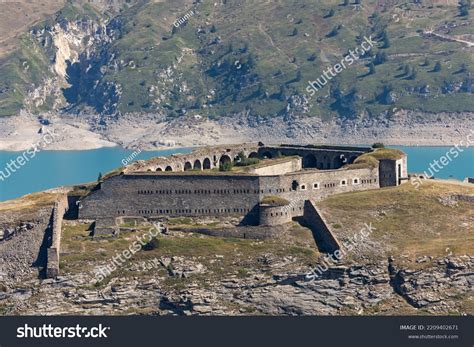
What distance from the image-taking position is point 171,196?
5728 inches

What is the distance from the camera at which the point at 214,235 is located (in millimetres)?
141375

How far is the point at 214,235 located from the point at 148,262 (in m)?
8.81

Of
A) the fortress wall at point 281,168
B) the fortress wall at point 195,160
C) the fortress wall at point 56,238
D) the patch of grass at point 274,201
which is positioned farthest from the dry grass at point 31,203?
the fortress wall at point 281,168

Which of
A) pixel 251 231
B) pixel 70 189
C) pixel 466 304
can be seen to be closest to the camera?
pixel 466 304

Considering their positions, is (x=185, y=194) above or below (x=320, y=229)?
above

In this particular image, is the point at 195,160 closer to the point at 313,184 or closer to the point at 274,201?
the point at 313,184

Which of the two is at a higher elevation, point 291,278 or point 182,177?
point 182,177

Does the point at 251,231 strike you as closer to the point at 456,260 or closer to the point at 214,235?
the point at 214,235

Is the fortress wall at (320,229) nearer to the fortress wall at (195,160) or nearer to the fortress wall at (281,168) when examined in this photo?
the fortress wall at (281,168)

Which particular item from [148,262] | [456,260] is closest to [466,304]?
[456,260]

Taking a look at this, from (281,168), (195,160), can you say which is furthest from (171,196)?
(195,160)

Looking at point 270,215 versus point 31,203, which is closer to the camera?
point 270,215

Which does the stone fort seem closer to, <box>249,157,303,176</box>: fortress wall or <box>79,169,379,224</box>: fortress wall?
<box>79,169,379,224</box>: fortress wall

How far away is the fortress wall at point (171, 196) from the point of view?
475ft
